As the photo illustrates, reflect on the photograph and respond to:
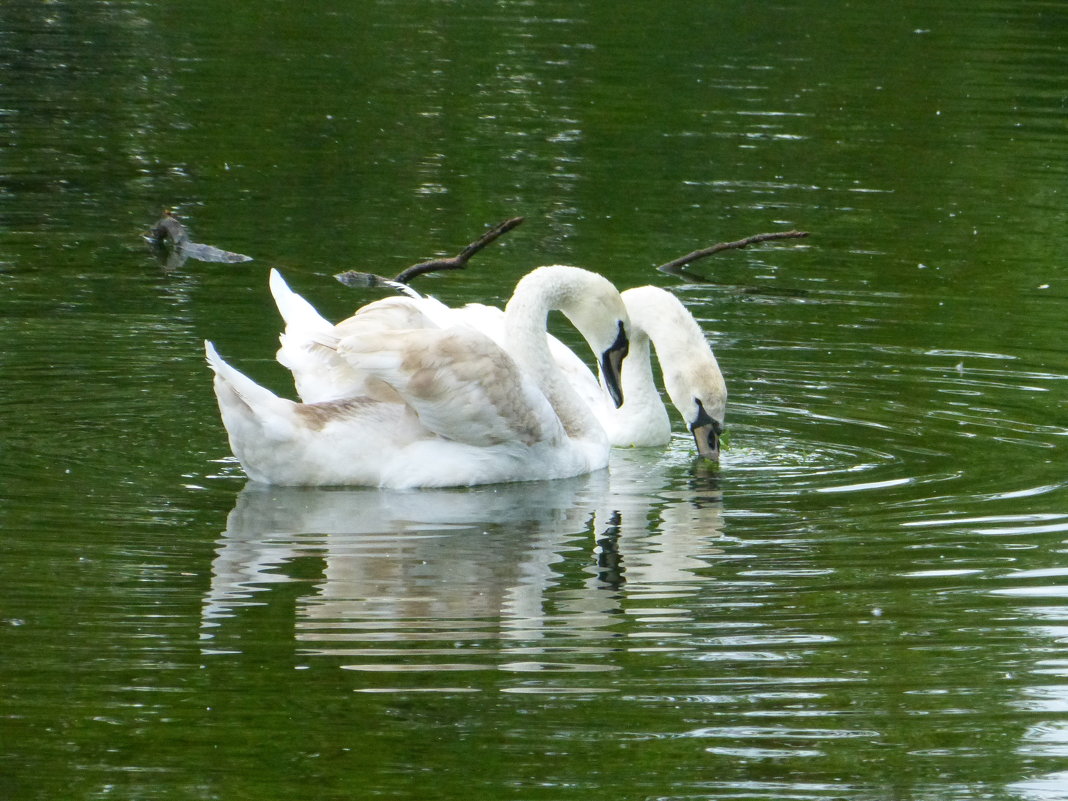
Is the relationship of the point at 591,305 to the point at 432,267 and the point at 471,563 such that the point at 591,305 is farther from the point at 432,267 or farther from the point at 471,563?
the point at 471,563

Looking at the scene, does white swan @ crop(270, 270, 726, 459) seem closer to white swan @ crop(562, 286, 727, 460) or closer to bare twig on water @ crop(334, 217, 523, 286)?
white swan @ crop(562, 286, 727, 460)

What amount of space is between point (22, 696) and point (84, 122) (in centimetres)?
1518

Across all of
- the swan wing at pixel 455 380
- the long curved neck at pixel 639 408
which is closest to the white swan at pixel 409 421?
the swan wing at pixel 455 380

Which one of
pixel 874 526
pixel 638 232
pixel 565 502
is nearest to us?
pixel 874 526

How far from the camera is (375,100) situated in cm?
2308

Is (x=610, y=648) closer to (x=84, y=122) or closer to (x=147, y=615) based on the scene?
(x=147, y=615)

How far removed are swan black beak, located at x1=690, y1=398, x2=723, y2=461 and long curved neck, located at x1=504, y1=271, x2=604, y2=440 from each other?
0.50 m

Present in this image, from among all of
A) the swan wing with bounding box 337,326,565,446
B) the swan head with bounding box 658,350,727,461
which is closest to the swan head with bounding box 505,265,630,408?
the swan head with bounding box 658,350,727,461

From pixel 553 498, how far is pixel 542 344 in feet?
3.31

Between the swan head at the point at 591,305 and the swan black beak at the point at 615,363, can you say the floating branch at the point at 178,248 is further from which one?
the swan black beak at the point at 615,363

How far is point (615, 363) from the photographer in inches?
419

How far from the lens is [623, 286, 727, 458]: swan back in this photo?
33.7 feet

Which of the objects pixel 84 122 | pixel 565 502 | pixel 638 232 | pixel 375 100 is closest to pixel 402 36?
pixel 375 100

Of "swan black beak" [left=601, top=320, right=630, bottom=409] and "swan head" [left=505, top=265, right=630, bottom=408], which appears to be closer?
"swan head" [left=505, top=265, right=630, bottom=408]
